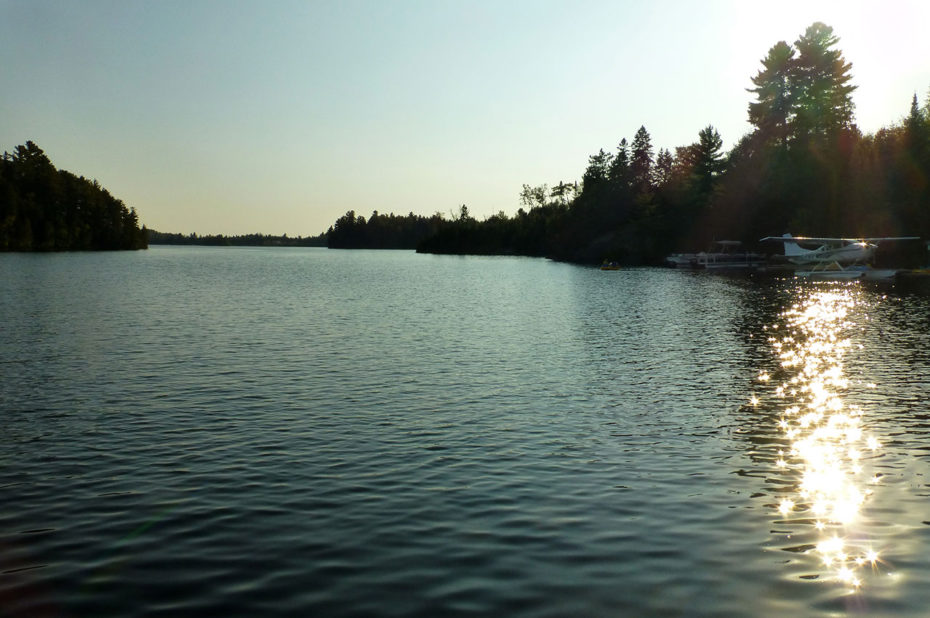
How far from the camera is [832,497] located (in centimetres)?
1331

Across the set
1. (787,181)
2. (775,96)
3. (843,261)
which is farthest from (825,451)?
(775,96)

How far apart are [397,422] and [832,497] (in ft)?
34.3

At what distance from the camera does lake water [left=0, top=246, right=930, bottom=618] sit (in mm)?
9398

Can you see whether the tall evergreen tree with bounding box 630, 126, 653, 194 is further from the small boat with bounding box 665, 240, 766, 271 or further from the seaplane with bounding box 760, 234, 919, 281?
the seaplane with bounding box 760, 234, 919, 281

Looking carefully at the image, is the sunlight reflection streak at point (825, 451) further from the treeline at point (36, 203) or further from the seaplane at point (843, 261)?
the treeline at point (36, 203)

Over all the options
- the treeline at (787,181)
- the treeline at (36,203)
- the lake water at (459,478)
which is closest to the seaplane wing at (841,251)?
the treeline at (787,181)

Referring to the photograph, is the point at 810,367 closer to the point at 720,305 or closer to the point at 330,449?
the point at 330,449

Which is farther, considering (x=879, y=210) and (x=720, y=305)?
(x=879, y=210)

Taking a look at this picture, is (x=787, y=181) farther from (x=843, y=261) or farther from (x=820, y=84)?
(x=843, y=261)

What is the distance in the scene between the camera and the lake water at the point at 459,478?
9398mm

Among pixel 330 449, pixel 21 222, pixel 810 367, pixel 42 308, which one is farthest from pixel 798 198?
pixel 21 222

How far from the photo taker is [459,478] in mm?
14094

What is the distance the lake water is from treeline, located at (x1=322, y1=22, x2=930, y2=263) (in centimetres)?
8860

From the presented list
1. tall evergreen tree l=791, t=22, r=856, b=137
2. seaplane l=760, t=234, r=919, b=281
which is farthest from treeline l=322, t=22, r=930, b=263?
seaplane l=760, t=234, r=919, b=281
